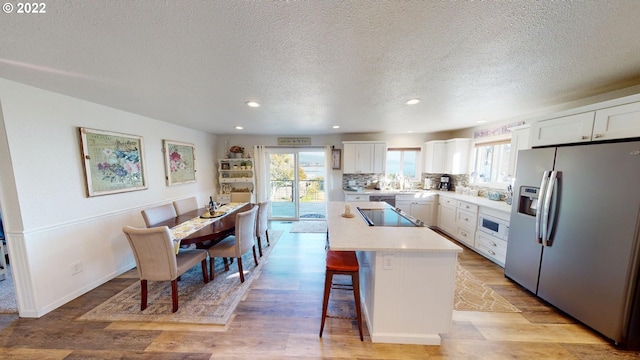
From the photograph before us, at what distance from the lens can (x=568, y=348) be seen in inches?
65.0

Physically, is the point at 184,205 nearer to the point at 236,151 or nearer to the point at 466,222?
the point at 236,151

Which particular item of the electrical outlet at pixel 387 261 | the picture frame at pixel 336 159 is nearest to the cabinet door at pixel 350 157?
the picture frame at pixel 336 159

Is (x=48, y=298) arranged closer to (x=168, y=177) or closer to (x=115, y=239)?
(x=115, y=239)

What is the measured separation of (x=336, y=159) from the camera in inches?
198

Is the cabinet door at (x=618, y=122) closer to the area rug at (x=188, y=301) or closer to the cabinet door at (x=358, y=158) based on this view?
the cabinet door at (x=358, y=158)

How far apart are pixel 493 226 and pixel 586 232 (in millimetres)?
1236

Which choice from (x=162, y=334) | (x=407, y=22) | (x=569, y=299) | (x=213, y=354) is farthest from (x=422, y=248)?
(x=162, y=334)

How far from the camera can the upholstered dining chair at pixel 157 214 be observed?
2590 mm

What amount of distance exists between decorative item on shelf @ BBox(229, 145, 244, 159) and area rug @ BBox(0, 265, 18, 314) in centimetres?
354

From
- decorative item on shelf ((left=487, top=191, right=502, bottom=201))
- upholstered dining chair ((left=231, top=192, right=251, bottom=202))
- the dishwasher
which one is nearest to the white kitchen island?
decorative item on shelf ((left=487, top=191, right=502, bottom=201))

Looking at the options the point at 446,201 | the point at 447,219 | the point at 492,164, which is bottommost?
the point at 447,219

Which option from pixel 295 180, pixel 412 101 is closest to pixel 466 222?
pixel 412 101

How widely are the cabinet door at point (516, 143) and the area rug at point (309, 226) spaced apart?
134 inches

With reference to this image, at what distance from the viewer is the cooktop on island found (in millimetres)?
2184
